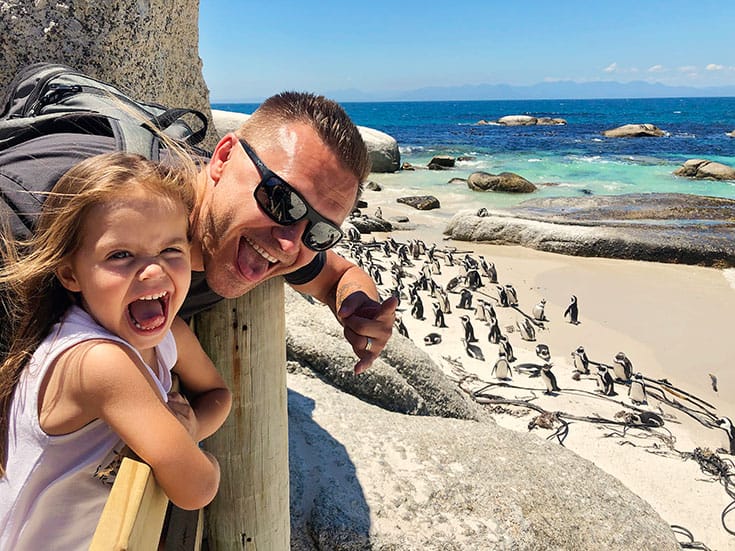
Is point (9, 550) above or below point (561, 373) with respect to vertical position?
above

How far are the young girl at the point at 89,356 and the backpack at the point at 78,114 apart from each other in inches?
12.2

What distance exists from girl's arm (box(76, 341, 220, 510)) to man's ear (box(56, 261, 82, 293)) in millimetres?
189

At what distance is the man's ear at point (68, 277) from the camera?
147 centimetres

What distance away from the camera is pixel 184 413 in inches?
64.0

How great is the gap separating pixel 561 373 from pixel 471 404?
2.47 meters

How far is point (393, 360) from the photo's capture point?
4652mm

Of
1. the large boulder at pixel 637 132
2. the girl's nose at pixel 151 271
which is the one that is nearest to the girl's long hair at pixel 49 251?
the girl's nose at pixel 151 271

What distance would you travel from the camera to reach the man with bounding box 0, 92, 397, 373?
6.84ft

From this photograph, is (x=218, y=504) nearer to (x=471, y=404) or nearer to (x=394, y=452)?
(x=394, y=452)

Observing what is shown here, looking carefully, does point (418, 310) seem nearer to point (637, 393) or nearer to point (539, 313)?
point (539, 313)

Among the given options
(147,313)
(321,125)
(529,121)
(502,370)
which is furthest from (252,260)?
(529,121)

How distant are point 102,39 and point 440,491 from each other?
2576mm

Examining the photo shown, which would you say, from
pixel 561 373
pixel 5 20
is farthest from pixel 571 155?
pixel 5 20

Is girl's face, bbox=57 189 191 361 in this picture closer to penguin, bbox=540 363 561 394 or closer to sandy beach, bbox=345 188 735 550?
sandy beach, bbox=345 188 735 550
